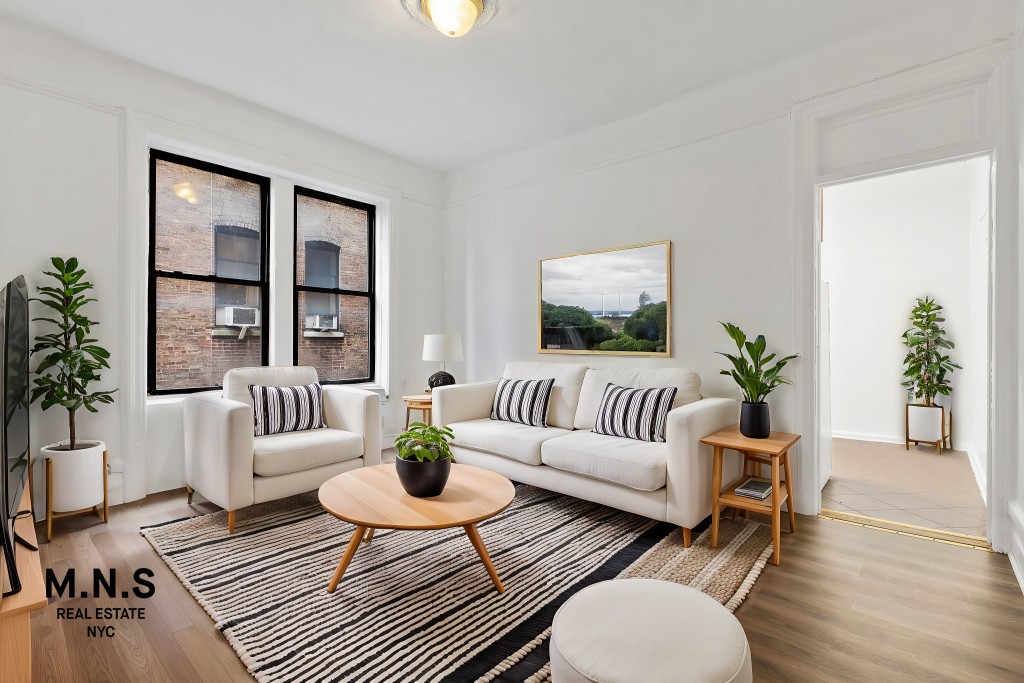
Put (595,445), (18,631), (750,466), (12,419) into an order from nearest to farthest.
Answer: (18,631), (12,419), (595,445), (750,466)

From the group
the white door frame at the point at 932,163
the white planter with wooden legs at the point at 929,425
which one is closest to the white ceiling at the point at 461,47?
the white door frame at the point at 932,163

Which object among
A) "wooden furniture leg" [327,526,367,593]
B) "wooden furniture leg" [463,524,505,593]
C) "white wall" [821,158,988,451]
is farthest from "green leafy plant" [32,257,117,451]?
"white wall" [821,158,988,451]

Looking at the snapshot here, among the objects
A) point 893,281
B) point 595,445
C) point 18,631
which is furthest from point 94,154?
point 893,281

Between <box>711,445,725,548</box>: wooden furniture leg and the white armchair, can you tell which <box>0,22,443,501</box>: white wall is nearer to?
the white armchair

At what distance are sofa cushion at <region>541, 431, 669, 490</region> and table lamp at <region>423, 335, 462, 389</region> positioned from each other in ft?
5.10

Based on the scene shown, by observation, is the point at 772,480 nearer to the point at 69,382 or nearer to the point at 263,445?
the point at 263,445

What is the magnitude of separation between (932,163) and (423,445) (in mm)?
3049

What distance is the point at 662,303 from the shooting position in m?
3.68

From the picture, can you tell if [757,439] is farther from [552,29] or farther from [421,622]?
[552,29]

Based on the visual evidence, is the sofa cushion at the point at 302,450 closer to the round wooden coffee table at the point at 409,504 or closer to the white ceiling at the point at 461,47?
A: the round wooden coffee table at the point at 409,504

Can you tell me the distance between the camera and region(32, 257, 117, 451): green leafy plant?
273cm

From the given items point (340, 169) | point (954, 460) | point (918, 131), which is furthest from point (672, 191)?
point (954, 460)

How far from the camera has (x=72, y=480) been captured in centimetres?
272

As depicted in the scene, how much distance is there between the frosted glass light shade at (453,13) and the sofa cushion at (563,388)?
2317 millimetres
